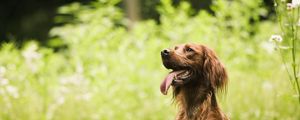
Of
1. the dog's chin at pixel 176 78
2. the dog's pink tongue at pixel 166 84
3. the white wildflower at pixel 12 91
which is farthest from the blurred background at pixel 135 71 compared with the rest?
the dog's pink tongue at pixel 166 84

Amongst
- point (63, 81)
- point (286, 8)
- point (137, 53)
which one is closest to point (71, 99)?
point (63, 81)

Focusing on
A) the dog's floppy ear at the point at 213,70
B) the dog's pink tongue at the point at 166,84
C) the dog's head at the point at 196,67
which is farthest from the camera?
the dog's floppy ear at the point at 213,70

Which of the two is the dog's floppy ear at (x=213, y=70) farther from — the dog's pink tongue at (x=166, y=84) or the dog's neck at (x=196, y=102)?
the dog's pink tongue at (x=166, y=84)

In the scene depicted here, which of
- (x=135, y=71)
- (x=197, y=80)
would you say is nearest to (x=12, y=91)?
(x=135, y=71)

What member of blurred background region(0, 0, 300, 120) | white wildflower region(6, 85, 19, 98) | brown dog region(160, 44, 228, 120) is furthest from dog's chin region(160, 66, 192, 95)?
white wildflower region(6, 85, 19, 98)

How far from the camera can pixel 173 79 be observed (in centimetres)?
454

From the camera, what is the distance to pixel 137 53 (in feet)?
28.3

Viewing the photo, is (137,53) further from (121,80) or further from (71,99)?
(71,99)

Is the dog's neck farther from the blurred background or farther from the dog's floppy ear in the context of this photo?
the blurred background

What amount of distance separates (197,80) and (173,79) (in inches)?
10.1

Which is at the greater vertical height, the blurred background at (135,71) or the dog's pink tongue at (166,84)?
the blurred background at (135,71)

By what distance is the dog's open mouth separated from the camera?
14.7 ft

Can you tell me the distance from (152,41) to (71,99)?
1.60 meters

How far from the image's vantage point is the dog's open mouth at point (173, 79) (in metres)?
4.48
